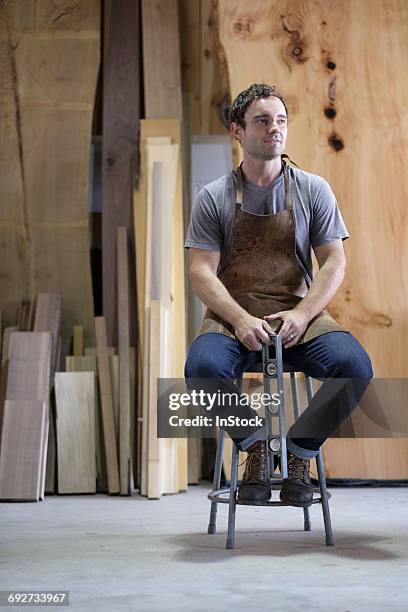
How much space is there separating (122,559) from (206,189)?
1173mm

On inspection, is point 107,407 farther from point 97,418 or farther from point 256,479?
point 256,479

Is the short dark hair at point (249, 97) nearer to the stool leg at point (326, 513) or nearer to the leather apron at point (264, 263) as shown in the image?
the leather apron at point (264, 263)

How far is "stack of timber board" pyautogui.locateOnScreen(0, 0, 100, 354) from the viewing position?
4.41m

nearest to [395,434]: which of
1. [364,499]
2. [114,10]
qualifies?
[364,499]

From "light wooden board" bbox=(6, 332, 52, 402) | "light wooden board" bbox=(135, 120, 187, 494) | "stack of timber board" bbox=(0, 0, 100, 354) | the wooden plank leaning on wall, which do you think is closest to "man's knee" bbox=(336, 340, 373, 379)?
"light wooden board" bbox=(135, 120, 187, 494)

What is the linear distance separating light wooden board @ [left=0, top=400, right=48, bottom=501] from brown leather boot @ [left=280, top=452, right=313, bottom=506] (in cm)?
156

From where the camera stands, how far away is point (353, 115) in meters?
3.95

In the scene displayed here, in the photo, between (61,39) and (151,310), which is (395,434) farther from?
(61,39)

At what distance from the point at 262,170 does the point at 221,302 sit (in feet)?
1.53

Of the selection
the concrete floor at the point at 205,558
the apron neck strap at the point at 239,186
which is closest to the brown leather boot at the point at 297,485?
the concrete floor at the point at 205,558

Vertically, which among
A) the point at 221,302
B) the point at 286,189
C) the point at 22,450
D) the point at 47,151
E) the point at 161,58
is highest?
the point at 161,58

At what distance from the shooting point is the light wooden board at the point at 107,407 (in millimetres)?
3873

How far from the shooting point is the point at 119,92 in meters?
4.47

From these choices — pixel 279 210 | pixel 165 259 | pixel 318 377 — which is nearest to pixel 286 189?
pixel 279 210
